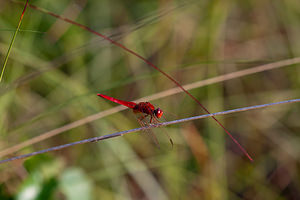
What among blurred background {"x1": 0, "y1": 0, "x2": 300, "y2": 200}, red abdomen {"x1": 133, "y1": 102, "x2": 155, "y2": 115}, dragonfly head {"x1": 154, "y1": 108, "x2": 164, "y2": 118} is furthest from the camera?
blurred background {"x1": 0, "y1": 0, "x2": 300, "y2": 200}

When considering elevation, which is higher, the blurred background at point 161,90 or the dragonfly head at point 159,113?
the blurred background at point 161,90

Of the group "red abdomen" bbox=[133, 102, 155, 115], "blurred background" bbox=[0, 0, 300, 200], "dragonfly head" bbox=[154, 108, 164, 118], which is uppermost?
"blurred background" bbox=[0, 0, 300, 200]

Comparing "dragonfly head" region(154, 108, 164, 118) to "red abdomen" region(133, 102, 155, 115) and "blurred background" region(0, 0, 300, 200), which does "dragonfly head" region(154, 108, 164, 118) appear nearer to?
"red abdomen" region(133, 102, 155, 115)

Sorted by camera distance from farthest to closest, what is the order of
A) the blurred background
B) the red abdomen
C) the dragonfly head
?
1. the blurred background
2. the red abdomen
3. the dragonfly head

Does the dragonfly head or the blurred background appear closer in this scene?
the dragonfly head

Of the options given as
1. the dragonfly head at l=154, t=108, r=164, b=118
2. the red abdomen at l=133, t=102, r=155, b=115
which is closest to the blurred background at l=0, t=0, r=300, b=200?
the red abdomen at l=133, t=102, r=155, b=115

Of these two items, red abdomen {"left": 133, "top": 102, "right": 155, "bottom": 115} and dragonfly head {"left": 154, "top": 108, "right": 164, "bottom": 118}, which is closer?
dragonfly head {"left": 154, "top": 108, "right": 164, "bottom": 118}

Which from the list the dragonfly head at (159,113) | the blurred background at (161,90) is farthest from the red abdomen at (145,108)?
the blurred background at (161,90)

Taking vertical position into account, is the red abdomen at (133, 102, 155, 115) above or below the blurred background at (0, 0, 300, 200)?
below

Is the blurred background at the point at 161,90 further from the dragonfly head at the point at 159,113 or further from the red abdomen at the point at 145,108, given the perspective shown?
the dragonfly head at the point at 159,113
